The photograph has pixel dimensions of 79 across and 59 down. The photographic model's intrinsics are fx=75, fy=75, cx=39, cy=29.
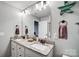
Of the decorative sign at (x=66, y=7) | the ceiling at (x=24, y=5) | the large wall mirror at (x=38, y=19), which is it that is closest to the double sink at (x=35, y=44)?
the large wall mirror at (x=38, y=19)

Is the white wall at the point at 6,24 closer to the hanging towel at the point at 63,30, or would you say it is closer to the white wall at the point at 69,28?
the white wall at the point at 69,28

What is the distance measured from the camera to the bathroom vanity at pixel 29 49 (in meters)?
1.07

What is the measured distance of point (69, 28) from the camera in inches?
43.5

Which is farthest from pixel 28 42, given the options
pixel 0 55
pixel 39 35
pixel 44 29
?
pixel 0 55

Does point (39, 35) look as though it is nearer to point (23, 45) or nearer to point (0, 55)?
point (23, 45)

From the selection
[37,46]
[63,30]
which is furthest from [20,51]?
[63,30]

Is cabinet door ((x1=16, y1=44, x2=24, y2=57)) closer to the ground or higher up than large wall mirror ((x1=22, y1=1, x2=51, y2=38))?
closer to the ground

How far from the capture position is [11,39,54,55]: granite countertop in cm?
107

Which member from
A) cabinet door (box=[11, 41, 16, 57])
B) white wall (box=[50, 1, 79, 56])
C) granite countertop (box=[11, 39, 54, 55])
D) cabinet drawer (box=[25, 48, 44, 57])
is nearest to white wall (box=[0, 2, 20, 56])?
cabinet door (box=[11, 41, 16, 57])

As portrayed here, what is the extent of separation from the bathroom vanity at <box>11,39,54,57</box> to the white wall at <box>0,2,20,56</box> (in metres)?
0.10

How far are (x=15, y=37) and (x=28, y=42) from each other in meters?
0.23

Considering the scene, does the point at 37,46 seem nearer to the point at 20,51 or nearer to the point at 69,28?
the point at 20,51

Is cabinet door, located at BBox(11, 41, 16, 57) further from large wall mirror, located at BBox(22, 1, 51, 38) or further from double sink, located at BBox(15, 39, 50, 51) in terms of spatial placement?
large wall mirror, located at BBox(22, 1, 51, 38)

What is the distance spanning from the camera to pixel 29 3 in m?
1.25
